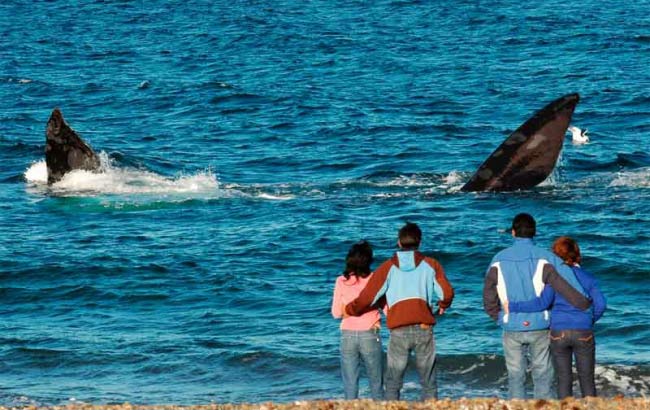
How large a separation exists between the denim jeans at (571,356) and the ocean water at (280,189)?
9.69 ft

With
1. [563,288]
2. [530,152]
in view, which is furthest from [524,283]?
[530,152]

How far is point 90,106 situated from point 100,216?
49.0 feet

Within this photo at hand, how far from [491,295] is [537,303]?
394 millimetres

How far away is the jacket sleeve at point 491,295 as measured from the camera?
44.1 feet

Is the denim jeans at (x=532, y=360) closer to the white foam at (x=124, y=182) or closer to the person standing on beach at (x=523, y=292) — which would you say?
the person standing on beach at (x=523, y=292)

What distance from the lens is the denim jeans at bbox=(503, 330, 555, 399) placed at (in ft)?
44.4

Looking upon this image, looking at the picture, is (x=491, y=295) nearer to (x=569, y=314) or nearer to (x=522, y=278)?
(x=522, y=278)

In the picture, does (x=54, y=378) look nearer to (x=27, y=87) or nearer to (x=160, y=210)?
(x=160, y=210)

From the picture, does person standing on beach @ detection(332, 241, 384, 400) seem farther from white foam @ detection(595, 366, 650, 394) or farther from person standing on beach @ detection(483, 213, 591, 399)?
white foam @ detection(595, 366, 650, 394)

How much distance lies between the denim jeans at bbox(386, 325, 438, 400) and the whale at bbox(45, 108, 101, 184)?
16.4 metres

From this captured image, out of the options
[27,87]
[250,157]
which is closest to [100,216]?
[250,157]

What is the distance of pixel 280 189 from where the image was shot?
2861 centimetres

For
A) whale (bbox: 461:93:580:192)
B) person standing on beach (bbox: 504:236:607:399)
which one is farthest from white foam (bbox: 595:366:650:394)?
whale (bbox: 461:93:580:192)

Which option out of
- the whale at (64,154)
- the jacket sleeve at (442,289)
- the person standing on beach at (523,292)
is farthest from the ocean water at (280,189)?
the jacket sleeve at (442,289)
